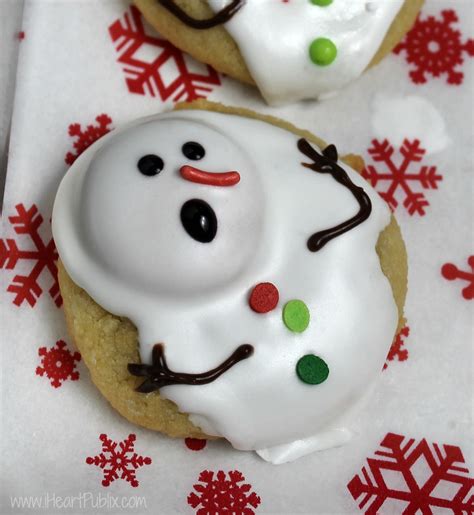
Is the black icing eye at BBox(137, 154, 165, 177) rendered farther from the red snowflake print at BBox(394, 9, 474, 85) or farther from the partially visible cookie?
the red snowflake print at BBox(394, 9, 474, 85)

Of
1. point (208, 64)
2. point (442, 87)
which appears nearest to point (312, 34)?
point (208, 64)

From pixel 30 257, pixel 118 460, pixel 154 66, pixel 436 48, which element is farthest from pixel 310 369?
pixel 436 48

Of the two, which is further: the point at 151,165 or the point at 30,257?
the point at 30,257

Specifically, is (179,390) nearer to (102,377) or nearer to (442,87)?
(102,377)

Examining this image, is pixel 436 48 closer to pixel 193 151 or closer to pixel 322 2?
pixel 322 2

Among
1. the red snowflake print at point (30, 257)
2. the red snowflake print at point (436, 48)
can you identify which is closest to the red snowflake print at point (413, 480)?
the red snowflake print at point (30, 257)

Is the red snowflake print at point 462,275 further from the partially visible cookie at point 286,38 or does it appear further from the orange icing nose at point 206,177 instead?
the orange icing nose at point 206,177
